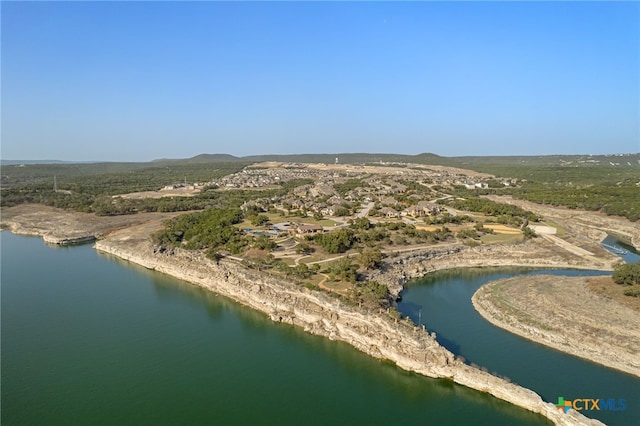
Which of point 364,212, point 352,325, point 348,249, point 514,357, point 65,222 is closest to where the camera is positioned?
point 514,357

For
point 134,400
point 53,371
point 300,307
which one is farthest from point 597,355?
point 53,371

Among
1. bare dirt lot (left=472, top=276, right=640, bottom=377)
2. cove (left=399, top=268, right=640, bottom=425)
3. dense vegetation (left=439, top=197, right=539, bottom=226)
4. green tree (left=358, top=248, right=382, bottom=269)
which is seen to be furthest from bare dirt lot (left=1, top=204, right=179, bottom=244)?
bare dirt lot (left=472, top=276, right=640, bottom=377)

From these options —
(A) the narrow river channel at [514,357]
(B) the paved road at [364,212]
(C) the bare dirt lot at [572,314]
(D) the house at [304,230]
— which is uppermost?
(B) the paved road at [364,212]

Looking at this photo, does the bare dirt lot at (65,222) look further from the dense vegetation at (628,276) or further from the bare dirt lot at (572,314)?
the dense vegetation at (628,276)

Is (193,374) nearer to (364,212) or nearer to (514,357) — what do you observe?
(514,357)

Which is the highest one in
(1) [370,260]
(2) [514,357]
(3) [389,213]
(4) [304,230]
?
(3) [389,213]

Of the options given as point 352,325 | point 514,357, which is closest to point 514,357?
point 514,357

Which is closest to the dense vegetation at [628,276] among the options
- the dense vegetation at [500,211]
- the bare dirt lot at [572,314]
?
the bare dirt lot at [572,314]
